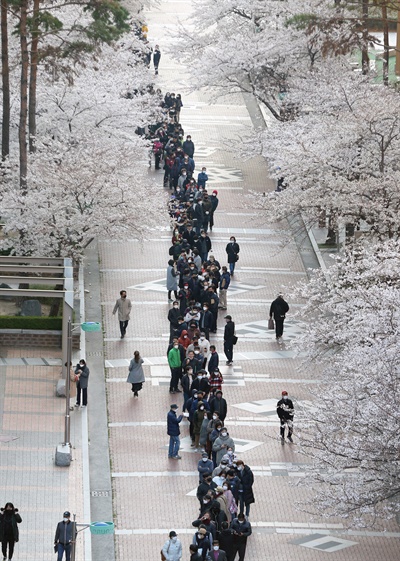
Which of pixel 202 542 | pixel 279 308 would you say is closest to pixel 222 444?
pixel 202 542

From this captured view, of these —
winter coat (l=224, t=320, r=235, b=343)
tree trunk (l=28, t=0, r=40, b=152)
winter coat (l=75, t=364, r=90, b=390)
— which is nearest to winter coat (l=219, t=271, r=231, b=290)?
winter coat (l=224, t=320, r=235, b=343)

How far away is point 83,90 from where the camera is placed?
178 ft

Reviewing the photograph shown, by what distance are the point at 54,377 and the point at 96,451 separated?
4546mm

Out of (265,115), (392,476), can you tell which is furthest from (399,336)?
(265,115)

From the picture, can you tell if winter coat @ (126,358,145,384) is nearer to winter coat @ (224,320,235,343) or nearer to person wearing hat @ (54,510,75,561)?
winter coat @ (224,320,235,343)

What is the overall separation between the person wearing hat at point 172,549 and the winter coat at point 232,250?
19398 millimetres

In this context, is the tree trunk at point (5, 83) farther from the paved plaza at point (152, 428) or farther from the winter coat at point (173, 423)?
the winter coat at point (173, 423)

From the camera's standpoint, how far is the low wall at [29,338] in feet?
141

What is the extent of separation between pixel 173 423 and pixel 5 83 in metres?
16.5

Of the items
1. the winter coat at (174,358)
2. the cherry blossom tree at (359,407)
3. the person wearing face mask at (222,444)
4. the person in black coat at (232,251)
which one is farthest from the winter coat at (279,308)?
the person wearing face mask at (222,444)

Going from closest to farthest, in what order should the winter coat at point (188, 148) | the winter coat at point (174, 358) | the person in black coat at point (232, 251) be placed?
the winter coat at point (174, 358) < the person in black coat at point (232, 251) < the winter coat at point (188, 148)

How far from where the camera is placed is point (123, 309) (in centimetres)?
4338

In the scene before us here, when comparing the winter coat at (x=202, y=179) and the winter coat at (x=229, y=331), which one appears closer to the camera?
the winter coat at (x=229, y=331)

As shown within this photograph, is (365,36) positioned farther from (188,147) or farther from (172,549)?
(172,549)
